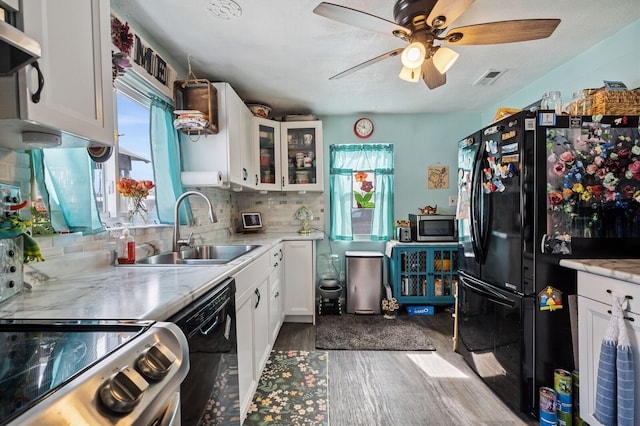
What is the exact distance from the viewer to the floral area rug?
1645 millimetres

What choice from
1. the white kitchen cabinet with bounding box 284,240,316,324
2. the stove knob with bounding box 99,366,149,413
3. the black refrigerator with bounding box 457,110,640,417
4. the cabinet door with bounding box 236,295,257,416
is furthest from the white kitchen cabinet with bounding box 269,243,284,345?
the stove knob with bounding box 99,366,149,413

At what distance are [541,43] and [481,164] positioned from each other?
3.36 ft

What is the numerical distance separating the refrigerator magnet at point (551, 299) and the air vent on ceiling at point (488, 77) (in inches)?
74.8

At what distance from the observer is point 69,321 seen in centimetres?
73

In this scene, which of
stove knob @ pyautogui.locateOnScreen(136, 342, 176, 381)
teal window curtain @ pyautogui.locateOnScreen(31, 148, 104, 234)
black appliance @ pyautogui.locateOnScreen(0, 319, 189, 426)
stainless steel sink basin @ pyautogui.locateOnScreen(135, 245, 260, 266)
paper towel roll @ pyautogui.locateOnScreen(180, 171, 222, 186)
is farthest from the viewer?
paper towel roll @ pyautogui.locateOnScreen(180, 171, 222, 186)

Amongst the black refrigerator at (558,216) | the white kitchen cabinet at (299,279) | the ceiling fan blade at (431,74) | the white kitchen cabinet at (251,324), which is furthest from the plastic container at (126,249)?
the black refrigerator at (558,216)

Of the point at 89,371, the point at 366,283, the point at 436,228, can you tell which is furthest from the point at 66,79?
the point at 436,228

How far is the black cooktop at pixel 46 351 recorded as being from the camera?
0.45 metres

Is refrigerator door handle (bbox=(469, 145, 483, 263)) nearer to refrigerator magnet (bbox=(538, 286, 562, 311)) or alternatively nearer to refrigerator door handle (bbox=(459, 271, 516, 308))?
refrigerator door handle (bbox=(459, 271, 516, 308))

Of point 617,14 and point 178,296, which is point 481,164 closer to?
point 617,14

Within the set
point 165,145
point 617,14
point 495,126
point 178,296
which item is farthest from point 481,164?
point 165,145

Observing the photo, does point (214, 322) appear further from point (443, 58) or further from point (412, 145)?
point (412, 145)

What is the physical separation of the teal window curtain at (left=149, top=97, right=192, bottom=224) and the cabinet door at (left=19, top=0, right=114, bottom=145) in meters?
0.88

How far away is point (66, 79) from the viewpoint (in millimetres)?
856
